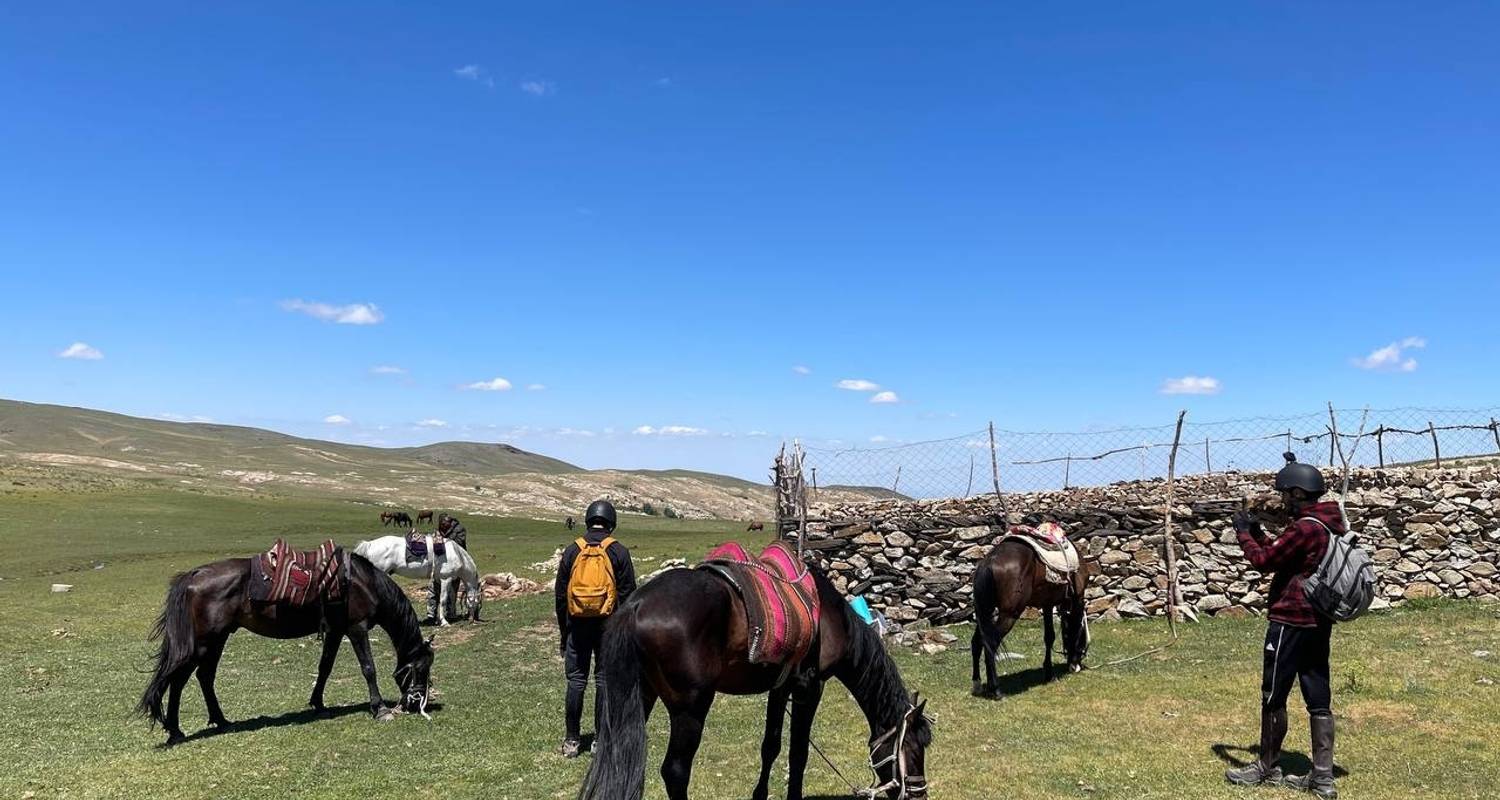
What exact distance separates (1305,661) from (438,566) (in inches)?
533

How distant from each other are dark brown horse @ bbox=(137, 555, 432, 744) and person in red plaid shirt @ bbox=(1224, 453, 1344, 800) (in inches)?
314

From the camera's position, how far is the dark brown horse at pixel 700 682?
4.76m

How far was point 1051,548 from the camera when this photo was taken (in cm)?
1045

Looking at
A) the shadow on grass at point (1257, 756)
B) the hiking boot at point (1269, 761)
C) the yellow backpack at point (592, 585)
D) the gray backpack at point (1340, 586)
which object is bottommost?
the shadow on grass at point (1257, 756)

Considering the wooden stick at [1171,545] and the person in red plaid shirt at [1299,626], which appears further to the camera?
the wooden stick at [1171,545]

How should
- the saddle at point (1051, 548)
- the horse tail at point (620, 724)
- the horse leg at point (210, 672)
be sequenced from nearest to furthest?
the horse tail at point (620, 724) → the horse leg at point (210, 672) → the saddle at point (1051, 548)

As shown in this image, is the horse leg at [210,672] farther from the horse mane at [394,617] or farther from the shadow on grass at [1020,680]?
the shadow on grass at [1020,680]

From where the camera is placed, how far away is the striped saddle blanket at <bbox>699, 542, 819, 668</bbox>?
507 cm

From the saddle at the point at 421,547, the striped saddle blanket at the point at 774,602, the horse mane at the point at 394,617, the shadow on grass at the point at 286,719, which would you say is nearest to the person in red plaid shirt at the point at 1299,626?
the striped saddle blanket at the point at 774,602

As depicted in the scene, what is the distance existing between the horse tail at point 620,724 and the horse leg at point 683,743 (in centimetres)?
18

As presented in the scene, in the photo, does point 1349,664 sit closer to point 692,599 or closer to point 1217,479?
point 692,599

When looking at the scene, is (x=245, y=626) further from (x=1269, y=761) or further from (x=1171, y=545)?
(x=1171, y=545)

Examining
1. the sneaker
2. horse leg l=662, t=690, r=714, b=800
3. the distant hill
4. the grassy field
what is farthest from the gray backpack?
the distant hill

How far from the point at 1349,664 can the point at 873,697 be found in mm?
6651
